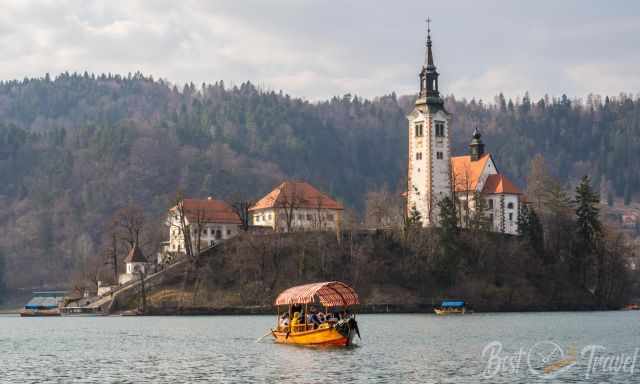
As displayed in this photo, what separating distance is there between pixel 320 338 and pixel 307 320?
3084mm

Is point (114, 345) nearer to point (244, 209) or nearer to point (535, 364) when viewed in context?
point (535, 364)

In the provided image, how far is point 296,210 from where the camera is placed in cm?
15600

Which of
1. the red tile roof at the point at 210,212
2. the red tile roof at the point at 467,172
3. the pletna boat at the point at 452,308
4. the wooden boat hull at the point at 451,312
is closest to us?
the wooden boat hull at the point at 451,312

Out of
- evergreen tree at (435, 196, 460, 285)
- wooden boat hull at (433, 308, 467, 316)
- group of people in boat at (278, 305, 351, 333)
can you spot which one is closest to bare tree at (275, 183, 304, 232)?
evergreen tree at (435, 196, 460, 285)

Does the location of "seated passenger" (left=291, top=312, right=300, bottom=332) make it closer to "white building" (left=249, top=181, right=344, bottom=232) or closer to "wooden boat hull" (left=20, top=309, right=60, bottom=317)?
"white building" (left=249, top=181, right=344, bottom=232)

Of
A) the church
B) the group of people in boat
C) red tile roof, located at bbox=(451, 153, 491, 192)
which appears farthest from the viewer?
red tile roof, located at bbox=(451, 153, 491, 192)

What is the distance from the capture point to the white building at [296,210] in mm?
153000

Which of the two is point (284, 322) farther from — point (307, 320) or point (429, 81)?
point (429, 81)

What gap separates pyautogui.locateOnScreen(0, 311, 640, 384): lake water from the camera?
61.7 meters

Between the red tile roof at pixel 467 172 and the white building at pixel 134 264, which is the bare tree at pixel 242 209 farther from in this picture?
the red tile roof at pixel 467 172

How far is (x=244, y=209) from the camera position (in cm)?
15525

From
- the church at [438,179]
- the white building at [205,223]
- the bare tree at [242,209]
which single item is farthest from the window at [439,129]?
the white building at [205,223]

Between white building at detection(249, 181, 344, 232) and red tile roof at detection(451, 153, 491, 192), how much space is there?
57.4ft

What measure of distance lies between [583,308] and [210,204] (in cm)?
5406
